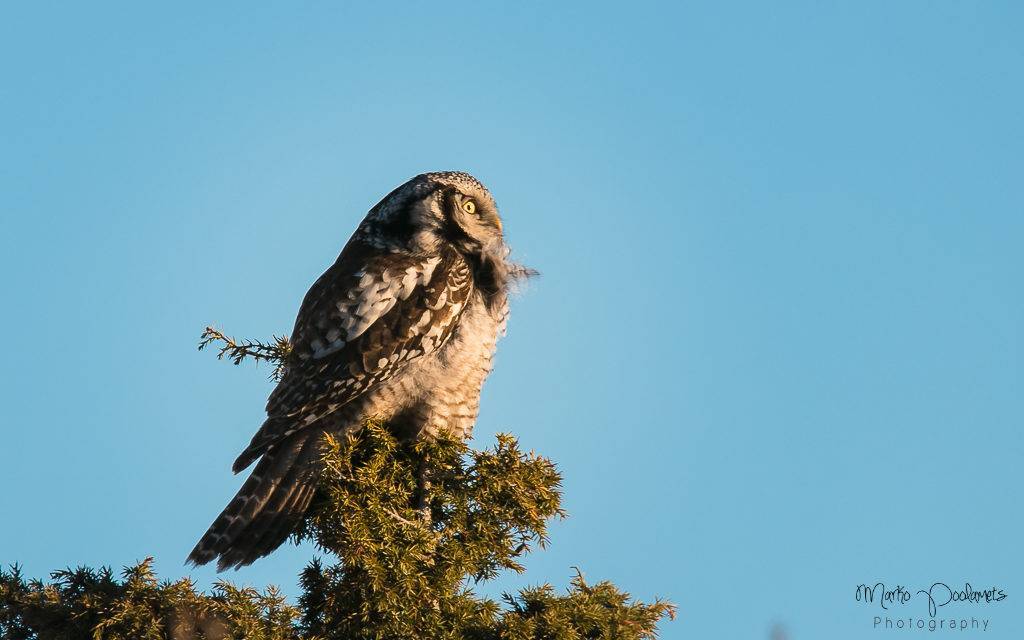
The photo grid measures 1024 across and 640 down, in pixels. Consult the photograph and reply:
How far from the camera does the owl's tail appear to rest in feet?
16.6

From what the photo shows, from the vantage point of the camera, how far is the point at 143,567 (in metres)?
4.19

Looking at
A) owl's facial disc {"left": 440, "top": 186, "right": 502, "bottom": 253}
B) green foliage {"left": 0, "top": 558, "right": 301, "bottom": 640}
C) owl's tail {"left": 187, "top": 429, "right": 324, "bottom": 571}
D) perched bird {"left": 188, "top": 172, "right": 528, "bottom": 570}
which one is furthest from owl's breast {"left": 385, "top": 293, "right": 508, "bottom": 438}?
green foliage {"left": 0, "top": 558, "right": 301, "bottom": 640}

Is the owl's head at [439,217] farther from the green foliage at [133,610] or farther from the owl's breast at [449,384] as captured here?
the green foliage at [133,610]

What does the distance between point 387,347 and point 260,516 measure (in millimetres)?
999

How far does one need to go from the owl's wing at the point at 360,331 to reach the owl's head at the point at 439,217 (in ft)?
0.61

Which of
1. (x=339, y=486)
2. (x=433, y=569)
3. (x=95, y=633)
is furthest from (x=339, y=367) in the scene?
(x=95, y=633)

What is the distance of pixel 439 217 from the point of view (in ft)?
19.9

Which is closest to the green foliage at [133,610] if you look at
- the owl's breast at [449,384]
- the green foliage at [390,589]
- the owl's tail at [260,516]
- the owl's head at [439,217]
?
the green foliage at [390,589]

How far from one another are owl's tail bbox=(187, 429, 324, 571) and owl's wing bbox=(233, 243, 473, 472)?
0.47 ft

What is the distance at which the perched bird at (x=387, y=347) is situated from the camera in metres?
5.14

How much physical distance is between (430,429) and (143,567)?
1656 mm

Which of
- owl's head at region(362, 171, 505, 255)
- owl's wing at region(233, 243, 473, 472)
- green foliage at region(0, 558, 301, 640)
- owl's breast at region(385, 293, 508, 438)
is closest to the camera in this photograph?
green foliage at region(0, 558, 301, 640)

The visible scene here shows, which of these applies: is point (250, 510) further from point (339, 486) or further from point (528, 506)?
point (528, 506)

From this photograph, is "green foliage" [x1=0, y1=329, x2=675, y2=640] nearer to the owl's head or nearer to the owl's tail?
the owl's tail
